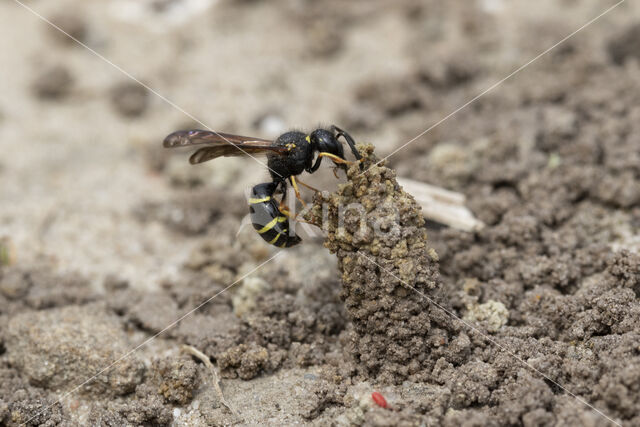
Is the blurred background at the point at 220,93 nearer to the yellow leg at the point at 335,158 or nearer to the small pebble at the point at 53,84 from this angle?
the small pebble at the point at 53,84

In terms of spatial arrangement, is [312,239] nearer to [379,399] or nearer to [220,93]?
[379,399]

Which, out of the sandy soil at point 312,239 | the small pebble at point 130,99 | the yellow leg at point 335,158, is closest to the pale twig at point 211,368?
the sandy soil at point 312,239

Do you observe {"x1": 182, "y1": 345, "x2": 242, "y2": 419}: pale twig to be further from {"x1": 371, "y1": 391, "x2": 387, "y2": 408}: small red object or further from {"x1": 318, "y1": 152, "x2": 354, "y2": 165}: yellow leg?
{"x1": 318, "y1": 152, "x2": 354, "y2": 165}: yellow leg

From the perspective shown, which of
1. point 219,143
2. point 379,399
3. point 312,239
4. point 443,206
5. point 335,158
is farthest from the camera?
point 312,239

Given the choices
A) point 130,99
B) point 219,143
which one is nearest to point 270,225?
point 219,143

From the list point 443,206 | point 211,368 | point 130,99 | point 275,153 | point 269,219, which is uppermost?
point 275,153

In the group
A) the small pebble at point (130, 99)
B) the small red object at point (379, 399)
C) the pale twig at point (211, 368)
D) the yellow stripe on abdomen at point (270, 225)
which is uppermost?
the yellow stripe on abdomen at point (270, 225)
